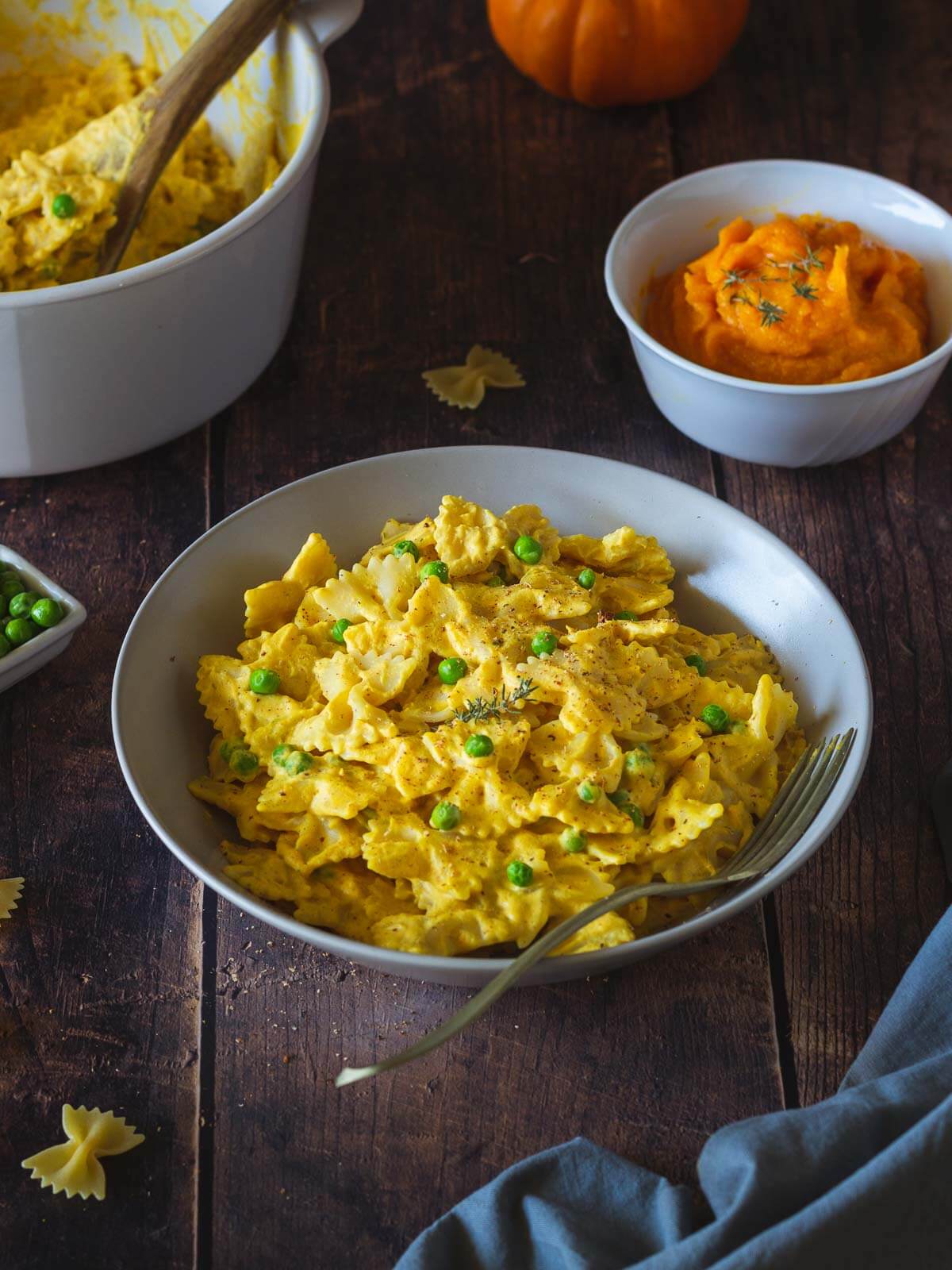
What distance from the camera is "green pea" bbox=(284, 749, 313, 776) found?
6.78 ft

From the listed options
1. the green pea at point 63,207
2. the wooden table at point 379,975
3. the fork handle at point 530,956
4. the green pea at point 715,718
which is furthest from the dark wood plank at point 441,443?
the green pea at point 63,207

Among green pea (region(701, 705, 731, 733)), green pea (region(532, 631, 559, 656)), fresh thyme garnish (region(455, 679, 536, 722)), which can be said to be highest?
green pea (region(532, 631, 559, 656))

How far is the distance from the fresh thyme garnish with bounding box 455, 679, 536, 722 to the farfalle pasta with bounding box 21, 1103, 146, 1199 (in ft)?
2.60

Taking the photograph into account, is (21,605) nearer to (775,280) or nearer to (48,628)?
(48,628)

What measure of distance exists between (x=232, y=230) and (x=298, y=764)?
39.9 inches

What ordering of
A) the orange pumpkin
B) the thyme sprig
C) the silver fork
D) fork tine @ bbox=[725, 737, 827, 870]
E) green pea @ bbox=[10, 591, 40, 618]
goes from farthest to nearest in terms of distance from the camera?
the orange pumpkin → the thyme sprig → green pea @ bbox=[10, 591, 40, 618] → fork tine @ bbox=[725, 737, 827, 870] → the silver fork

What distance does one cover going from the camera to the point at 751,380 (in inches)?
104

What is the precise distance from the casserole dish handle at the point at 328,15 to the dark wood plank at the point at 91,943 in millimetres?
1073

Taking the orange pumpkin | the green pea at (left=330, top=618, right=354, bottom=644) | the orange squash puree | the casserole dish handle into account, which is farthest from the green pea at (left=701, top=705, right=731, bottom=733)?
the orange pumpkin

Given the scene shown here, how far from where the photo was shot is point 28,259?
103 inches

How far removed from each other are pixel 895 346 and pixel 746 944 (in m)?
1.26

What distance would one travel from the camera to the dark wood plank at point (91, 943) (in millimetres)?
1899

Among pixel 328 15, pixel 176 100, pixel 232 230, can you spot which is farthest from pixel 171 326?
pixel 328 15

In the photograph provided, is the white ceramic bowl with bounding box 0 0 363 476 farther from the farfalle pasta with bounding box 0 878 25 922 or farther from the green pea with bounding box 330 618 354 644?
the farfalle pasta with bounding box 0 878 25 922
